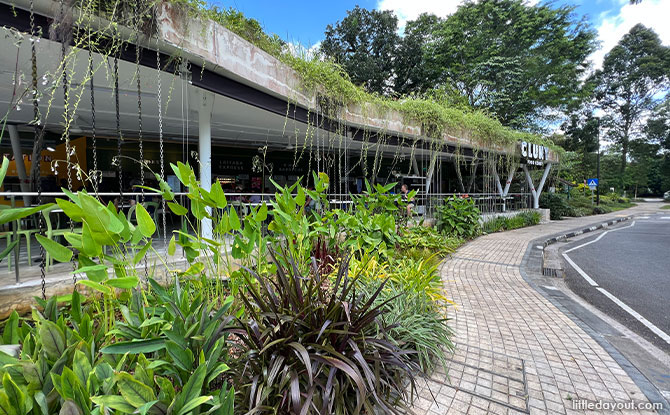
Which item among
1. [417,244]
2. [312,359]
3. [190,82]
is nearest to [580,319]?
[417,244]

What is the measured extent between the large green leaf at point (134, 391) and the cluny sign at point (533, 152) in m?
12.5

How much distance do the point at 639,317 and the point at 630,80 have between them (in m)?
41.0

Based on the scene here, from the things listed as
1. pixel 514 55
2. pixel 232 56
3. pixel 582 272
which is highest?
pixel 514 55

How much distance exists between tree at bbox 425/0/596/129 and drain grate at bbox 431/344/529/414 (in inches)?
676

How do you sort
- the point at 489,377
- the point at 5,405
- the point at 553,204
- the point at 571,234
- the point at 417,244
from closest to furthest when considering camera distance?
the point at 5,405 → the point at 489,377 → the point at 417,244 → the point at 571,234 → the point at 553,204

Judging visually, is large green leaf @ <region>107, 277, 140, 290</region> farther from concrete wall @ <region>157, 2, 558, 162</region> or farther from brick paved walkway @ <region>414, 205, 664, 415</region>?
concrete wall @ <region>157, 2, 558, 162</region>

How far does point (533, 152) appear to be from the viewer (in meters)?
11.5

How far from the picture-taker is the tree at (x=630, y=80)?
29578mm

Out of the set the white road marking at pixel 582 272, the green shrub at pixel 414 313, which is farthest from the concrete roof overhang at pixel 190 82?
the white road marking at pixel 582 272

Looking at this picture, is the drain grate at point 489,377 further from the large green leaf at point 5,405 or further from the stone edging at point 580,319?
the large green leaf at point 5,405

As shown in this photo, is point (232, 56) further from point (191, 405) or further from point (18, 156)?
point (18, 156)

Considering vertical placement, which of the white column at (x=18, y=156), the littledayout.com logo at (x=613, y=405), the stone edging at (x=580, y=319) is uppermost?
the white column at (x=18, y=156)

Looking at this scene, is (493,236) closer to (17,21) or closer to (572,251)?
(572,251)

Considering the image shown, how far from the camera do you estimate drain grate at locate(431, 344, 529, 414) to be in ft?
6.51
